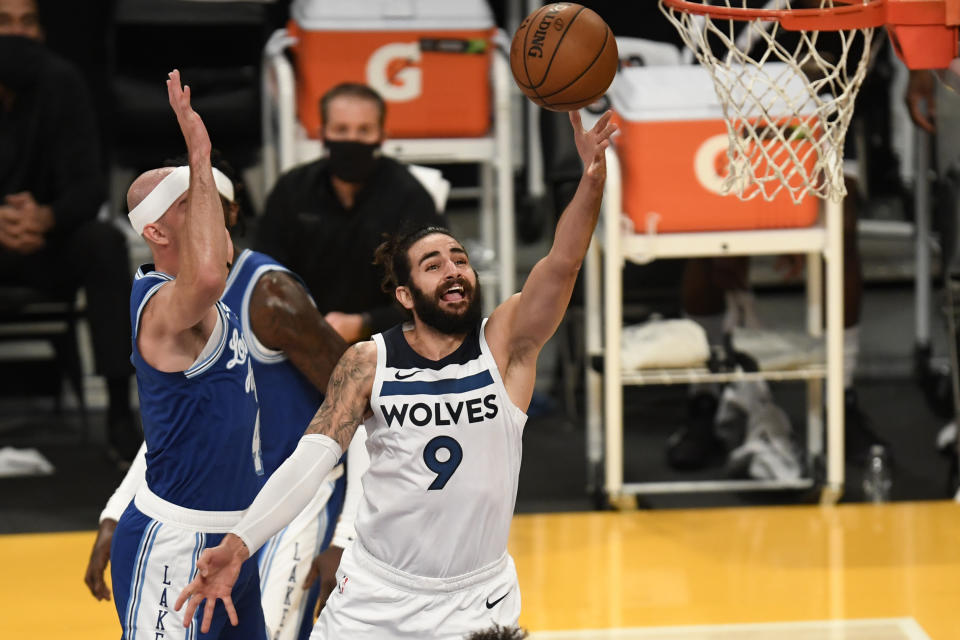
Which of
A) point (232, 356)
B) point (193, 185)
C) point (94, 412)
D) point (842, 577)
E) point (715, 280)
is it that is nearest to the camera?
point (193, 185)

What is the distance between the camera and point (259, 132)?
8320 millimetres

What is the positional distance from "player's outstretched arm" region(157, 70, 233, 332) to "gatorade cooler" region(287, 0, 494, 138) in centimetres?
321

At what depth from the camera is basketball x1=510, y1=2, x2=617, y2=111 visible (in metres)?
3.86

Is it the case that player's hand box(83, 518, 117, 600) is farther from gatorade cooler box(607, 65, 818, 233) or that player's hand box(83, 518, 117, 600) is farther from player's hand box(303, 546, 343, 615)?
gatorade cooler box(607, 65, 818, 233)

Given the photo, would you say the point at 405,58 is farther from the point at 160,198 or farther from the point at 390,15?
the point at 160,198

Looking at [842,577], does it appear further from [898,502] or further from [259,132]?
[259,132]

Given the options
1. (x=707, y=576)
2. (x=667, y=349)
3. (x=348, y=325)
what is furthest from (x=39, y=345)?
(x=707, y=576)

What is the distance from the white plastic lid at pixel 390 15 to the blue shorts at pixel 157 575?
3338 mm

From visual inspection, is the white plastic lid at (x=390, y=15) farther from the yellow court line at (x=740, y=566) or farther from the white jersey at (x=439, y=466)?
the white jersey at (x=439, y=466)

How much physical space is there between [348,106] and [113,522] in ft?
7.57

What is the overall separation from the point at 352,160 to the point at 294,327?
189 cm

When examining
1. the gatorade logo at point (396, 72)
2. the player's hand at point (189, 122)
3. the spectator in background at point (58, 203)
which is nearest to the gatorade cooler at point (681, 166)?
the gatorade logo at point (396, 72)

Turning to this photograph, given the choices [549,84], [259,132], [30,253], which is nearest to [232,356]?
[549,84]

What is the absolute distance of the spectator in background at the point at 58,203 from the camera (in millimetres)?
6410
